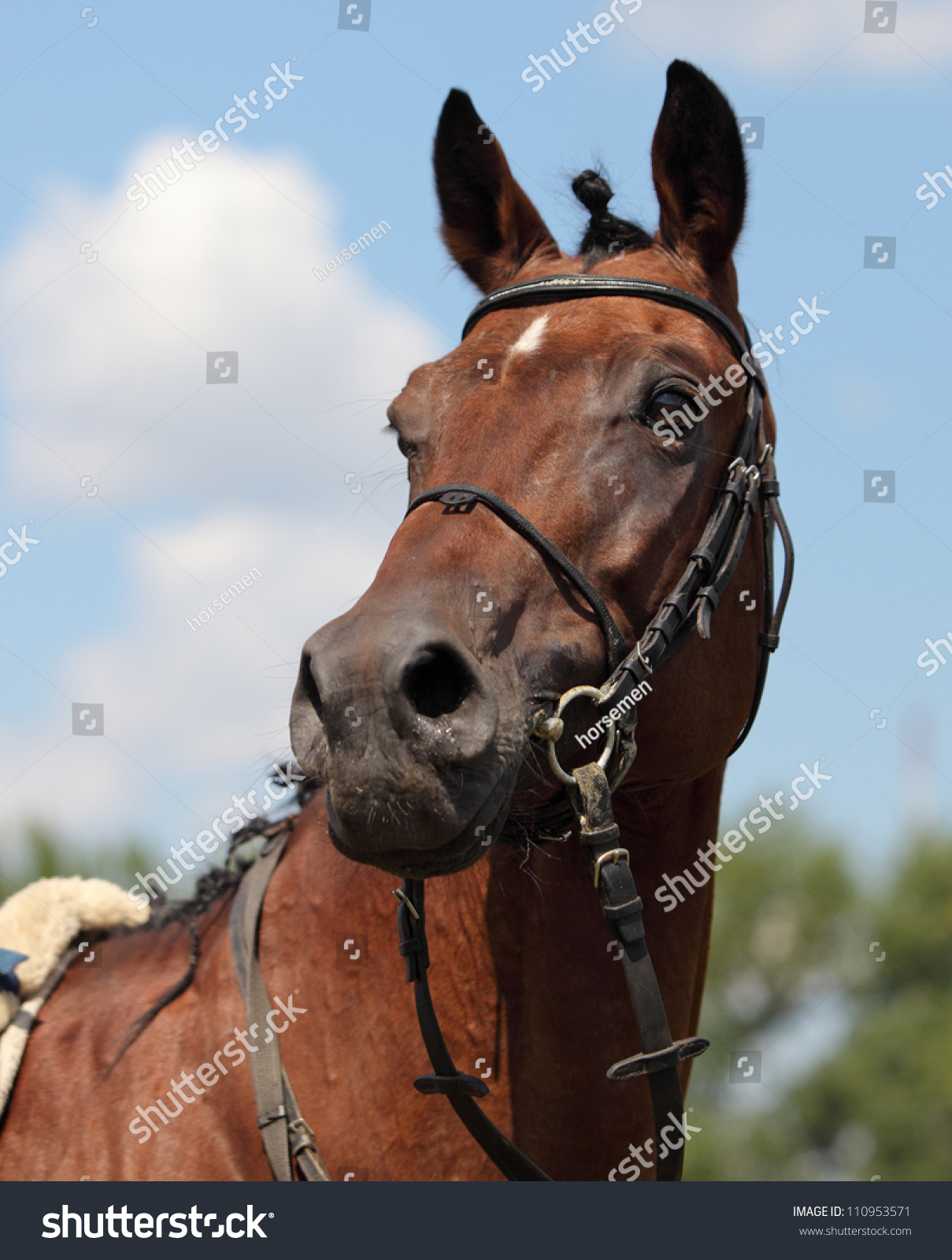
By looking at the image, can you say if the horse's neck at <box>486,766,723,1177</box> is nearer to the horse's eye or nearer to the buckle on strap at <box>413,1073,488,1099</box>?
the buckle on strap at <box>413,1073,488,1099</box>

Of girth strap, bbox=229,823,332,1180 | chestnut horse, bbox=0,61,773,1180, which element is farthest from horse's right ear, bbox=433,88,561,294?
girth strap, bbox=229,823,332,1180

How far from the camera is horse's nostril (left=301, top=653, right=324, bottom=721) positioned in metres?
2.81

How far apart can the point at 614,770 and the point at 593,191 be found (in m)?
2.22

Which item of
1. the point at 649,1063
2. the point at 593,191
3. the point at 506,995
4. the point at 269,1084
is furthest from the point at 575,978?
the point at 593,191

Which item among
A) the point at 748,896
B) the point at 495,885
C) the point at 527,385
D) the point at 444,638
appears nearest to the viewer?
the point at 444,638

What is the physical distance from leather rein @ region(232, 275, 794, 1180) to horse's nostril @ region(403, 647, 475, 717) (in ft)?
1.16

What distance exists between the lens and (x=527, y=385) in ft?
11.2

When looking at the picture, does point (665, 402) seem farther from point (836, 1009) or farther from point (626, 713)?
point (836, 1009)

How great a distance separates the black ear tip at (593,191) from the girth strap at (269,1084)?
281 cm

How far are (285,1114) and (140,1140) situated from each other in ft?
1.97

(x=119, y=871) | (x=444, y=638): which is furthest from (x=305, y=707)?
(x=119, y=871)

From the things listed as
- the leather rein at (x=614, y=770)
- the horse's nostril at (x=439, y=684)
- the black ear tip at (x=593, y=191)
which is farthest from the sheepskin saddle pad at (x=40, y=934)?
the black ear tip at (x=593, y=191)

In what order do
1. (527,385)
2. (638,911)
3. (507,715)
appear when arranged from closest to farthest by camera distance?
(507,715), (638,911), (527,385)
